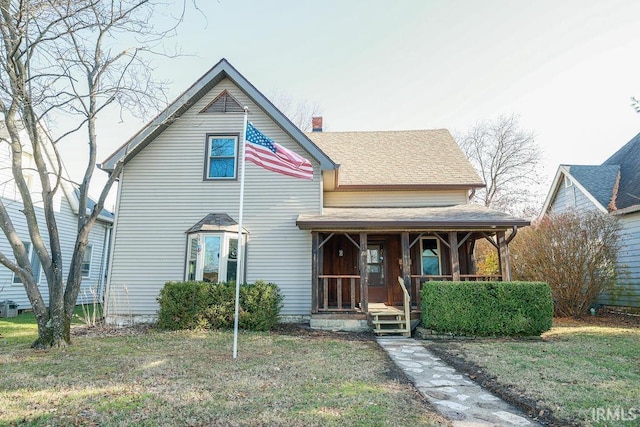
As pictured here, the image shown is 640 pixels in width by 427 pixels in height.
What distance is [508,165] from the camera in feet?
84.1

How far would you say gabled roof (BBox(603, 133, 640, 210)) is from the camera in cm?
1308

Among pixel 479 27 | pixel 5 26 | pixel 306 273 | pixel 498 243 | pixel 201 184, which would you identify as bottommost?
pixel 306 273

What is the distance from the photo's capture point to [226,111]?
1105 cm

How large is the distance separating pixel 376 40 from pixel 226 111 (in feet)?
16.2

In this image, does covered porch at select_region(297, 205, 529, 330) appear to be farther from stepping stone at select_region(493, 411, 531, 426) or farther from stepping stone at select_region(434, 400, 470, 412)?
stepping stone at select_region(493, 411, 531, 426)

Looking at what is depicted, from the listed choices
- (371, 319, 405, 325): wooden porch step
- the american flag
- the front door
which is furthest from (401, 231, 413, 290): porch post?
the american flag

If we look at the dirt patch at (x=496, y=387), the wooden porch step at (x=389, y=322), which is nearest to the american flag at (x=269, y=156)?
the wooden porch step at (x=389, y=322)

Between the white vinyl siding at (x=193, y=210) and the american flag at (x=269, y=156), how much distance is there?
7.72ft

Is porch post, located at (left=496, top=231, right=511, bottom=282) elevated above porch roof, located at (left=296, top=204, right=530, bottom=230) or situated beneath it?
situated beneath

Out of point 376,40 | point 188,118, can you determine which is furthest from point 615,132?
point 188,118

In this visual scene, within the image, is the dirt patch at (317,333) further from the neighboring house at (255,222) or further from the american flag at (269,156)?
the american flag at (269,156)

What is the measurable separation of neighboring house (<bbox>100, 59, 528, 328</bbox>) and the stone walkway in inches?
132

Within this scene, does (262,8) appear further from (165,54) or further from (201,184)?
(201,184)

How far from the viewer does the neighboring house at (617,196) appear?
12.5 m
